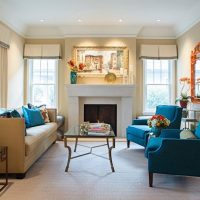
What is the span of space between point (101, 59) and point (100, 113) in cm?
145

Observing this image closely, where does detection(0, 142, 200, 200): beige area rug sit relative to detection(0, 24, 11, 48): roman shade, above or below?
below

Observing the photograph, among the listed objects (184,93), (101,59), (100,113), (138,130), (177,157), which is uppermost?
(101,59)

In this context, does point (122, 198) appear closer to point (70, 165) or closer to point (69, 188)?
point (69, 188)

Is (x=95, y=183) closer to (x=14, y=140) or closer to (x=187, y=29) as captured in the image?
(x=14, y=140)

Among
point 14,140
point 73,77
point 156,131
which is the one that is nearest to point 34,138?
point 14,140

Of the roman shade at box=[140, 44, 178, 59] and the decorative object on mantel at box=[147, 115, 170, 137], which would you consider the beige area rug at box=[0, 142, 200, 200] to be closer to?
A: the decorative object on mantel at box=[147, 115, 170, 137]

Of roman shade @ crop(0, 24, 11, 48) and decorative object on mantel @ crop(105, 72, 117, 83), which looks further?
decorative object on mantel @ crop(105, 72, 117, 83)

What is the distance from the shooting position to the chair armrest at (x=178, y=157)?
119 inches

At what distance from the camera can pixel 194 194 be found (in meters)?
2.93

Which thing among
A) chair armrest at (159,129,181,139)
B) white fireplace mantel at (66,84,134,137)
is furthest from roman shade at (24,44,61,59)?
chair armrest at (159,129,181,139)

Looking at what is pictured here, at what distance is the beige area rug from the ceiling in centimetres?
305

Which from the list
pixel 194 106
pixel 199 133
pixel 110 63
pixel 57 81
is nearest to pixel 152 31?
pixel 110 63

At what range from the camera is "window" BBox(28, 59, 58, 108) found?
6.89 metres

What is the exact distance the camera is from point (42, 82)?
22.7 ft
